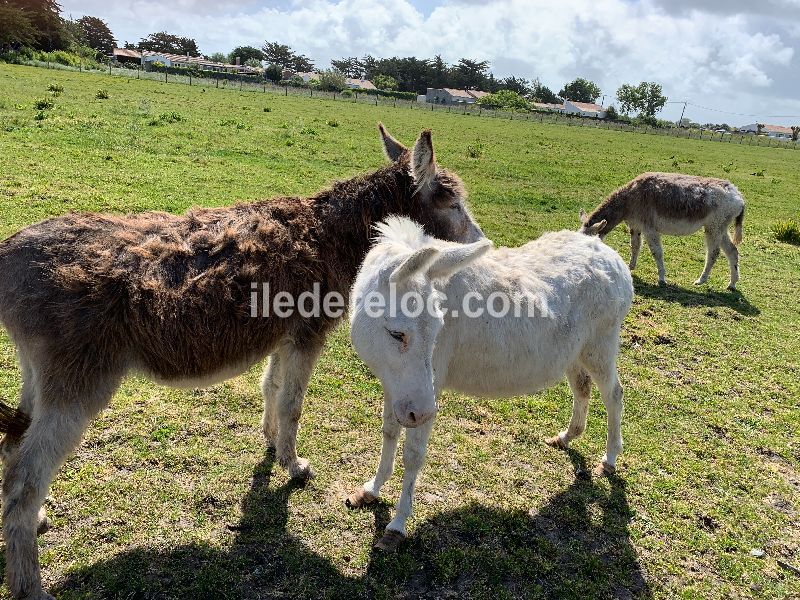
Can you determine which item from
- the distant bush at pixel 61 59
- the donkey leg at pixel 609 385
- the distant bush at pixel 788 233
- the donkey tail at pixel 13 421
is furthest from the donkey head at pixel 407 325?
the distant bush at pixel 61 59

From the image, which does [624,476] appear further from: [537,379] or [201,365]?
[201,365]

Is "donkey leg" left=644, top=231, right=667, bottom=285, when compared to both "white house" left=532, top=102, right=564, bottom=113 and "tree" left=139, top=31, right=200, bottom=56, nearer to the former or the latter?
"white house" left=532, top=102, right=564, bottom=113

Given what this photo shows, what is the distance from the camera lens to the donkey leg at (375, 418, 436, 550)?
384 centimetres

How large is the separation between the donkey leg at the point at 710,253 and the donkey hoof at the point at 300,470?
31.6 feet

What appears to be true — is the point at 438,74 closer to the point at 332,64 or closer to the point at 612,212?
the point at 332,64

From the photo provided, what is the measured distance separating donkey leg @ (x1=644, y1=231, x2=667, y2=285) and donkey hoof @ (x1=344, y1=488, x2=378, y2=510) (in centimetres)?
865

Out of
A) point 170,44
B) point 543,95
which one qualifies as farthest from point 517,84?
point 170,44

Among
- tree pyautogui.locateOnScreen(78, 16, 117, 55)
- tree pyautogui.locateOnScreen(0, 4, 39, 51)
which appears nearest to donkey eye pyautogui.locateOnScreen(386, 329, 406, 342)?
tree pyautogui.locateOnScreen(0, 4, 39, 51)

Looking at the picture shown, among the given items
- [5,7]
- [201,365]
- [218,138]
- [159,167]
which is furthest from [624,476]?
[5,7]

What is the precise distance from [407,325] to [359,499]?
1.97 meters

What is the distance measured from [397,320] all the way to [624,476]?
329cm

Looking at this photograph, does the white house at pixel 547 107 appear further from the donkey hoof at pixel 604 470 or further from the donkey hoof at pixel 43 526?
the donkey hoof at pixel 43 526

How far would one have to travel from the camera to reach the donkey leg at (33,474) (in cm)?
306

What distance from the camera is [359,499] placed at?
14.0ft
